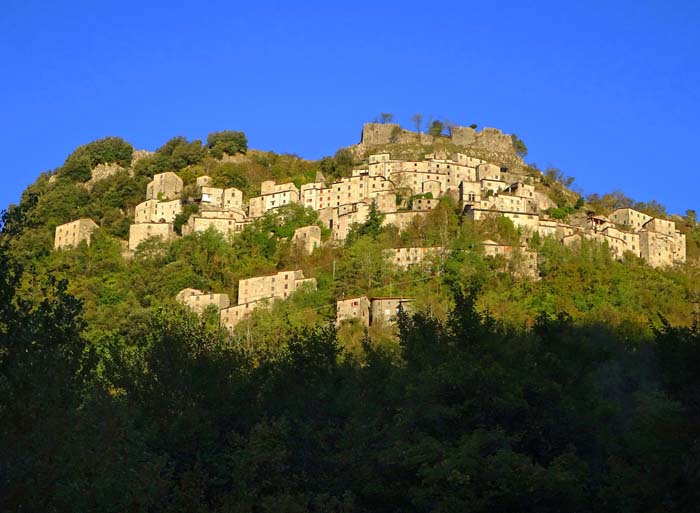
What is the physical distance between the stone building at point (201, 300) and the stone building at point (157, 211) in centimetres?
1436

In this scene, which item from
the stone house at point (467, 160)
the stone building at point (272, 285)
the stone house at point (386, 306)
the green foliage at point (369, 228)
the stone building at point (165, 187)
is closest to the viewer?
the stone house at point (386, 306)

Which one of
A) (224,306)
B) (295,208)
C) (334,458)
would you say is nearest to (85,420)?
(334,458)

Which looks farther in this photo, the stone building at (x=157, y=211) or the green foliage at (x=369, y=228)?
the stone building at (x=157, y=211)

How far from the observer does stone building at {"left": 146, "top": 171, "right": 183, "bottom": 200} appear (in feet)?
291

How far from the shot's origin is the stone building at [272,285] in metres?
69.9

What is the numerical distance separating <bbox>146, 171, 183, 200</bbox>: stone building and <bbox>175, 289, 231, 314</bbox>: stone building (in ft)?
62.8

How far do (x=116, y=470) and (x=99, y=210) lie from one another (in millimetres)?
72547

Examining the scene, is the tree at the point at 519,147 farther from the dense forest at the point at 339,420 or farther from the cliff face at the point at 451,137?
the dense forest at the point at 339,420

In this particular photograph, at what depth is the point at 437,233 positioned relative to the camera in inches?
2933

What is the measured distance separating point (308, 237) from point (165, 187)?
17546 millimetres

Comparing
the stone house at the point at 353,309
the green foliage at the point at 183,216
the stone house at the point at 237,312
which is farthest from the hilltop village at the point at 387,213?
the stone house at the point at 353,309

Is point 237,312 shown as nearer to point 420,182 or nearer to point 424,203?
point 424,203

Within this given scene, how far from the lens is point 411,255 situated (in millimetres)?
72125

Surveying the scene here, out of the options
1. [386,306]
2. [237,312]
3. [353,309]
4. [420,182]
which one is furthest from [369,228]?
[237,312]
